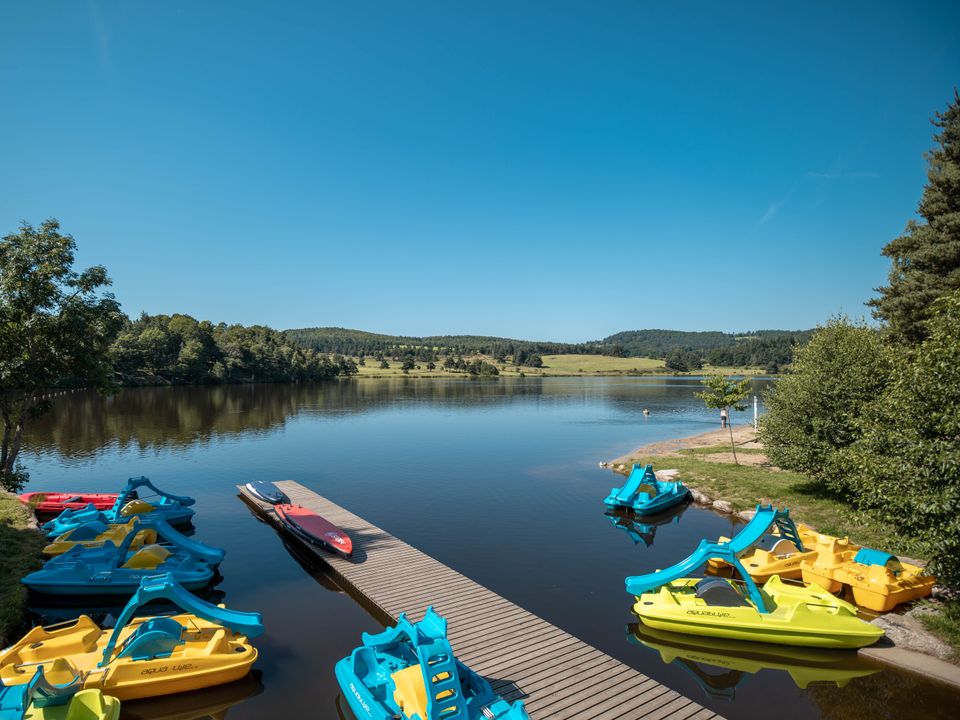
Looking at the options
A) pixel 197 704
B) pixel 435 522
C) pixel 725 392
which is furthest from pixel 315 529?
pixel 725 392

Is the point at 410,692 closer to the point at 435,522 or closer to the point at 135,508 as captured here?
the point at 435,522

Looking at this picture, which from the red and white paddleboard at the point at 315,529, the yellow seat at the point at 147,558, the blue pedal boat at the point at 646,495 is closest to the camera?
the yellow seat at the point at 147,558

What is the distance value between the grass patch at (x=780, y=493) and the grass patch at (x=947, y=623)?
2.18m

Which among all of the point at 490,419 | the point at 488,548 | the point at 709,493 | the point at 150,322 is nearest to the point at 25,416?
the point at 488,548

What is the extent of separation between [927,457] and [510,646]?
11579 mm

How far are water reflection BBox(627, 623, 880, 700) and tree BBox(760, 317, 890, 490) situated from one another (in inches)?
461

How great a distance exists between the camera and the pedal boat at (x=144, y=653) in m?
10.9

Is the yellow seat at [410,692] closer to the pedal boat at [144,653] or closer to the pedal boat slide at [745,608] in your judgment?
the pedal boat at [144,653]

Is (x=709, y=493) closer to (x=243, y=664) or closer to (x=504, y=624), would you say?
(x=504, y=624)

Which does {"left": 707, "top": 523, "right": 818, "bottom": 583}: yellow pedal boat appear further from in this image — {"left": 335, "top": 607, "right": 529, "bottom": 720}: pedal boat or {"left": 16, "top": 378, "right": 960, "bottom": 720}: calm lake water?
{"left": 335, "top": 607, "right": 529, "bottom": 720}: pedal boat

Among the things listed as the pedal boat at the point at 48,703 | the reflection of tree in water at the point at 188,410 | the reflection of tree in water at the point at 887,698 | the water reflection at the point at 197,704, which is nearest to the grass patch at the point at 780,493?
the reflection of tree in water at the point at 887,698

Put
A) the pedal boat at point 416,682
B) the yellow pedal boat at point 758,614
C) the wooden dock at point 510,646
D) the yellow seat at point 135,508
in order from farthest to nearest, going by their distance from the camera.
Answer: the yellow seat at point 135,508 < the yellow pedal boat at point 758,614 < the wooden dock at point 510,646 < the pedal boat at point 416,682

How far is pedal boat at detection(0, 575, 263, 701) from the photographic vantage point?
1087cm

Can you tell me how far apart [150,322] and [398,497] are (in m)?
133
